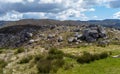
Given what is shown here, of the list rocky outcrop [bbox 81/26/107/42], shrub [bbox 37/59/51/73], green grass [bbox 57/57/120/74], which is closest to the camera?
green grass [bbox 57/57/120/74]

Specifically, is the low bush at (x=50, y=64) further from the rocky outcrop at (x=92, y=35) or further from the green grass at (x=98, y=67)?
the rocky outcrop at (x=92, y=35)

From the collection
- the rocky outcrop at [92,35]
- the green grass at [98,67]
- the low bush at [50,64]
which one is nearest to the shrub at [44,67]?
the low bush at [50,64]

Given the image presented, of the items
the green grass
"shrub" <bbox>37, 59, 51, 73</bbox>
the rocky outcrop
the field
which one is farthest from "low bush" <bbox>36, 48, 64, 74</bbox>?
the rocky outcrop

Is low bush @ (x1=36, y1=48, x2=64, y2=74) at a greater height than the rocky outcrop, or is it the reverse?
low bush @ (x1=36, y1=48, x2=64, y2=74)

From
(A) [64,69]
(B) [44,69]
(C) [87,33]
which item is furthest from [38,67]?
(C) [87,33]

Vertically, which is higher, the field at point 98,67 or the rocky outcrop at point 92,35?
the field at point 98,67

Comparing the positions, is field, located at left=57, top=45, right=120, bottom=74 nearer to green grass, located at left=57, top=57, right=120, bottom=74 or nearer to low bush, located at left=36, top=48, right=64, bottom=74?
green grass, located at left=57, top=57, right=120, bottom=74

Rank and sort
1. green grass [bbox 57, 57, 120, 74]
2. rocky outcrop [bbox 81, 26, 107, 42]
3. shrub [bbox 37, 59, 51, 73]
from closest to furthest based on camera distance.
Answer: green grass [bbox 57, 57, 120, 74], shrub [bbox 37, 59, 51, 73], rocky outcrop [bbox 81, 26, 107, 42]

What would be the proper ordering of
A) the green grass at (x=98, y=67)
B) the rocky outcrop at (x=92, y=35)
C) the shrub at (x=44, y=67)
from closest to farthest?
the green grass at (x=98, y=67) < the shrub at (x=44, y=67) < the rocky outcrop at (x=92, y=35)

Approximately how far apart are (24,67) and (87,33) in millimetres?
41287

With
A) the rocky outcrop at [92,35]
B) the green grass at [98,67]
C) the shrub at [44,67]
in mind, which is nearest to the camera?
the green grass at [98,67]

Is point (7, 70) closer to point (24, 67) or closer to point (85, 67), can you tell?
point (24, 67)

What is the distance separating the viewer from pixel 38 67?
32.8m

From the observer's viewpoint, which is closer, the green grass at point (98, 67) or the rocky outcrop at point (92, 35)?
the green grass at point (98, 67)
